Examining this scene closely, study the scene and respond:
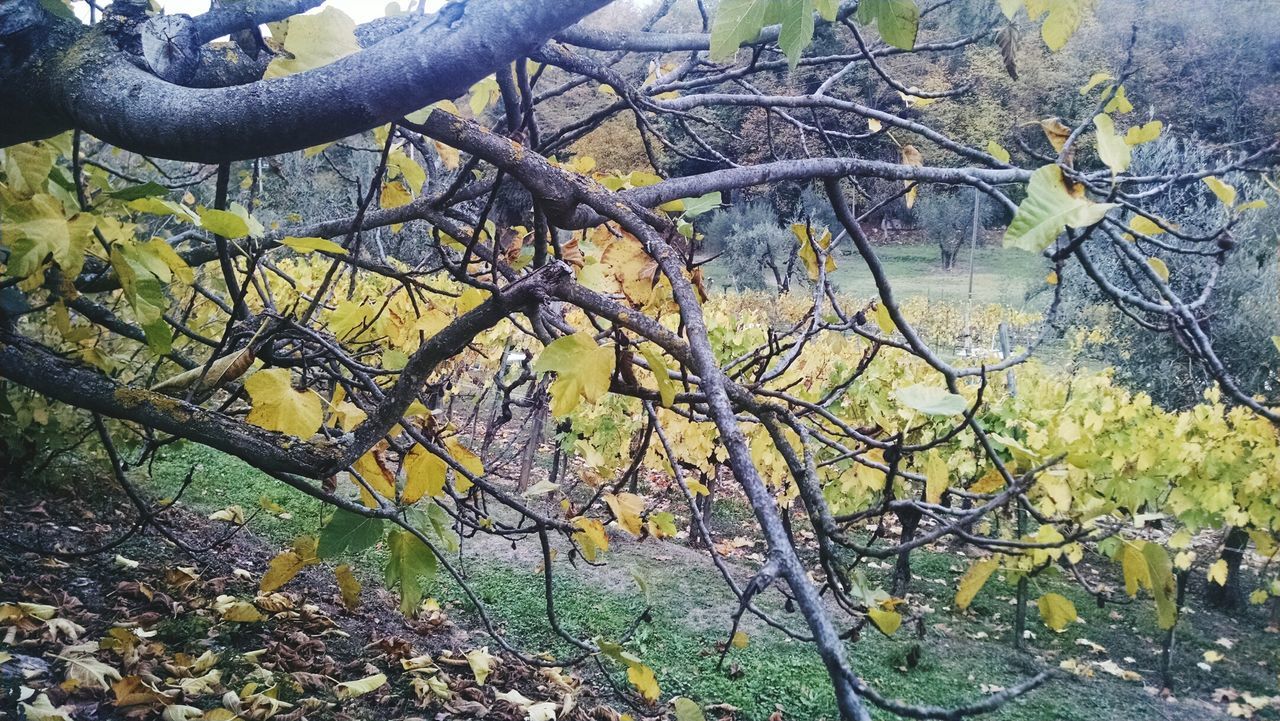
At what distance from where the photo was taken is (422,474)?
1277mm

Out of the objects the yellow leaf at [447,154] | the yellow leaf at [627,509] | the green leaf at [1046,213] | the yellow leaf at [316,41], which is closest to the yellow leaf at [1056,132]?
the green leaf at [1046,213]

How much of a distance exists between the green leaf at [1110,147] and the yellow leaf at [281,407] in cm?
111

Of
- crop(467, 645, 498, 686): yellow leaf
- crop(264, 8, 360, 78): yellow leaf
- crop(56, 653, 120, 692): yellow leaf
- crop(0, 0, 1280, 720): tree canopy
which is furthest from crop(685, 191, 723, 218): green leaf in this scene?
crop(467, 645, 498, 686): yellow leaf

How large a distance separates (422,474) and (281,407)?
270 millimetres

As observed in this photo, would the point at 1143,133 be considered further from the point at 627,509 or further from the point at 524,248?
the point at 524,248

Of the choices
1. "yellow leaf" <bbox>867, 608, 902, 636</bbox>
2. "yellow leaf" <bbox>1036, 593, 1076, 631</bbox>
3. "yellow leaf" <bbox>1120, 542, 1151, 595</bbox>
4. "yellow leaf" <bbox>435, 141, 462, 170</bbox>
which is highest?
"yellow leaf" <bbox>435, 141, 462, 170</bbox>

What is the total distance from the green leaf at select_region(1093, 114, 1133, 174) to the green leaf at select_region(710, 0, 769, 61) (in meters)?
0.41

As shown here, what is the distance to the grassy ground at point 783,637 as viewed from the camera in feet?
14.1

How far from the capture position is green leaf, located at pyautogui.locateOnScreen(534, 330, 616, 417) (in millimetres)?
853

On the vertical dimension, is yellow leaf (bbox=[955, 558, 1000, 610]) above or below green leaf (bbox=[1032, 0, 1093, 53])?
below

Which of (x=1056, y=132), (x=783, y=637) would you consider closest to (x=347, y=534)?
(x=1056, y=132)

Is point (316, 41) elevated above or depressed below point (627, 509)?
above

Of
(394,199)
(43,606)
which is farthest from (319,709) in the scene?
(394,199)

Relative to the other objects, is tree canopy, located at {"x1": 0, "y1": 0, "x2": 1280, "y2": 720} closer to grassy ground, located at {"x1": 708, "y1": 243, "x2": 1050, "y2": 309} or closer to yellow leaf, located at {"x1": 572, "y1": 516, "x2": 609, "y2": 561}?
yellow leaf, located at {"x1": 572, "y1": 516, "x2": 609, "y2": 561}
